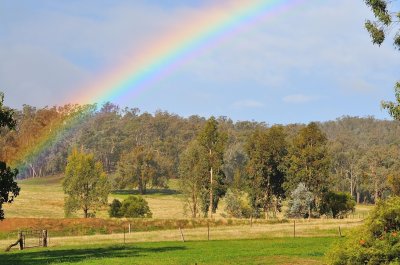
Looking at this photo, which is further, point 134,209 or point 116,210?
point 116,210

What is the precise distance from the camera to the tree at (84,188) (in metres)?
99.9

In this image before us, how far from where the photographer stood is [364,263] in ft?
58.3

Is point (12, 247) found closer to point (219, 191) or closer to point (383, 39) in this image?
point (383, 39)

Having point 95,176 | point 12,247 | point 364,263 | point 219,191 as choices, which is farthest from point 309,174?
point 364,263

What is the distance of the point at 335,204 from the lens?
336 feet

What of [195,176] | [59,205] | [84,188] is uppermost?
[195,176]

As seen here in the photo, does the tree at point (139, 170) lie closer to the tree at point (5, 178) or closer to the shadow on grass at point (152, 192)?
the shadow on grass at point (152, 192)

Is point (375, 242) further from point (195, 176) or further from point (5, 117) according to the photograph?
point (195, 176)

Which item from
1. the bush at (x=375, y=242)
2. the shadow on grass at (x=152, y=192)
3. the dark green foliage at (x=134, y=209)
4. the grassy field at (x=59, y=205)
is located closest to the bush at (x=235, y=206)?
the grassy field at (x=59, y=205)

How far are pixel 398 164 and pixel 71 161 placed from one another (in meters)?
127

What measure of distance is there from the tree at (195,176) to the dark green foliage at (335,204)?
80.8 feet

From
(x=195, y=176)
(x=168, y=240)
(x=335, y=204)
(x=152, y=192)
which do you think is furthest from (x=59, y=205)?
(x=168, y=240)

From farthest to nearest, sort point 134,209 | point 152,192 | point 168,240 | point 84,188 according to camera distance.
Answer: point 152,192
point 84,188
point 134,209
point 168,240

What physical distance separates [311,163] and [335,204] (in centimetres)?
1033
